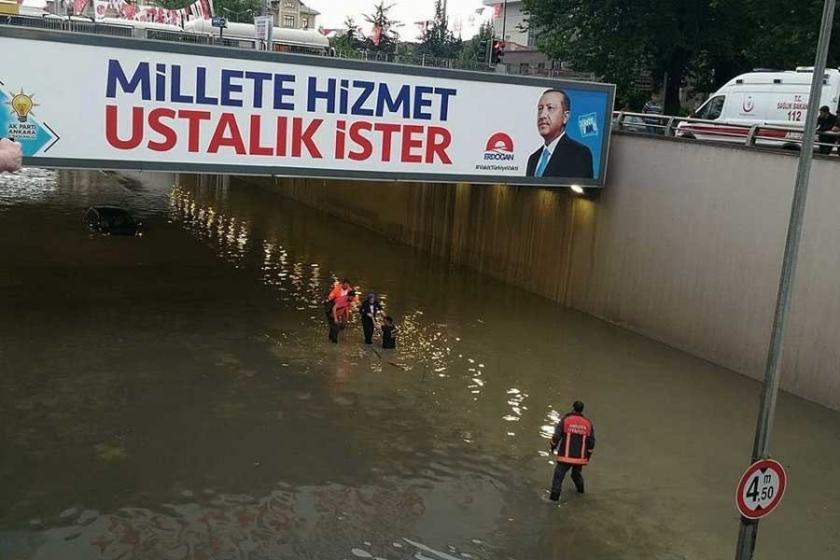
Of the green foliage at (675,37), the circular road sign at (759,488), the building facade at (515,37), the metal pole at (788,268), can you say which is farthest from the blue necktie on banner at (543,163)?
the building facade at (515,37)

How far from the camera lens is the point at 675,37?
3167 cm

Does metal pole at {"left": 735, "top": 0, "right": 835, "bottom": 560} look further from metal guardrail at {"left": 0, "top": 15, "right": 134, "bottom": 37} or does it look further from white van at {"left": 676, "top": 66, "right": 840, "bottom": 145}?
metal guardrail at {"left": 0, "top": 15, "right": 134, "bottom": 37}

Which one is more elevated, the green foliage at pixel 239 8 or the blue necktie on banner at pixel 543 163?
the green foliage at pixel 239 8

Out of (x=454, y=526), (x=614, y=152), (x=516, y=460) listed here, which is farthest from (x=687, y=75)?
(x=454, y=526)

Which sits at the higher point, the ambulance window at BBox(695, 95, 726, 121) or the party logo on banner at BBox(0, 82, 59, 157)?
the ambulance window at BBox(695, 95, 726, 121)

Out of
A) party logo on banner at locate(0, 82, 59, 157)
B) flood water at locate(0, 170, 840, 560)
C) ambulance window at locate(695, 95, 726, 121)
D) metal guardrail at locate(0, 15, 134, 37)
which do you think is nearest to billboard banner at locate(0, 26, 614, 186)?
party logo on banner at locate(0, 82, 59, 157)

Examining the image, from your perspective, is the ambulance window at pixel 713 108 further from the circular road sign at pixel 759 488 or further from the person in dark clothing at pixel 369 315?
the circular road sign at pixel 759 488

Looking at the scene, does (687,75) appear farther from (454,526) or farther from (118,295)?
(454,526)

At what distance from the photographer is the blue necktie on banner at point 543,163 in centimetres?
2003

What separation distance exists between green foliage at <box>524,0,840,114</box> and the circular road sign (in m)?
22.8

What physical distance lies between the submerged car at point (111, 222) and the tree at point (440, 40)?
32.2 metres

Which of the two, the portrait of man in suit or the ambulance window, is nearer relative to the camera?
the portrait of man in suit

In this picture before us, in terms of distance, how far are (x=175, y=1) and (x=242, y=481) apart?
Answer: 251ft

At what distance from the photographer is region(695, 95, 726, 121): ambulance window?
2523 centimetres
